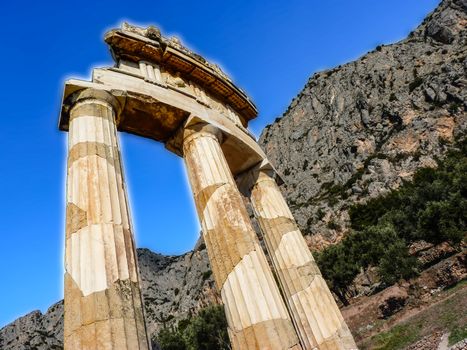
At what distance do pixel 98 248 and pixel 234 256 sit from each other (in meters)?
2.92

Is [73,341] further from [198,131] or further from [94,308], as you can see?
[198,131]

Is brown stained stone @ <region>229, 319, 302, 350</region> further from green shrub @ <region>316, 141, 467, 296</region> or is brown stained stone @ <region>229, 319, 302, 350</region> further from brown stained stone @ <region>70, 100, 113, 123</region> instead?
green shrub @ <region>316, 141, 467, 296</region>

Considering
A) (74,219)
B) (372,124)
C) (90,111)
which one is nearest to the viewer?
(74,219)

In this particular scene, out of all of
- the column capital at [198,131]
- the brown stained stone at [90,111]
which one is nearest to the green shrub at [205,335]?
the column capital at [198,131]

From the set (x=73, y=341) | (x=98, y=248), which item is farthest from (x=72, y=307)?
(x=98, y=248)

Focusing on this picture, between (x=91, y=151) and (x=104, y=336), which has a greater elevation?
(x=91, y=151)

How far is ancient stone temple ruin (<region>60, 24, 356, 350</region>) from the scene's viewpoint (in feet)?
16.7

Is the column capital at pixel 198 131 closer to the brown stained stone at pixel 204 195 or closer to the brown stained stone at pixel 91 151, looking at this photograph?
Result: the brown stained stone at pixel 204 195

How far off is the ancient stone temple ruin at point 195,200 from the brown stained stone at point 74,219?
0.02 meters

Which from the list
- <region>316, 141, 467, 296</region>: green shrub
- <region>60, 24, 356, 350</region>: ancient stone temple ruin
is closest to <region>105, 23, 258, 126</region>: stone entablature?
<region>60, 24, 356, 350</region>: ancient stone temple ruin

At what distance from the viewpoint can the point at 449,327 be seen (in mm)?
16125

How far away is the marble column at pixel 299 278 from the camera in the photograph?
328 inches

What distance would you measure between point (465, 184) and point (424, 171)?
68.4 feet

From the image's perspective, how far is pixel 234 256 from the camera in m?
7.35
